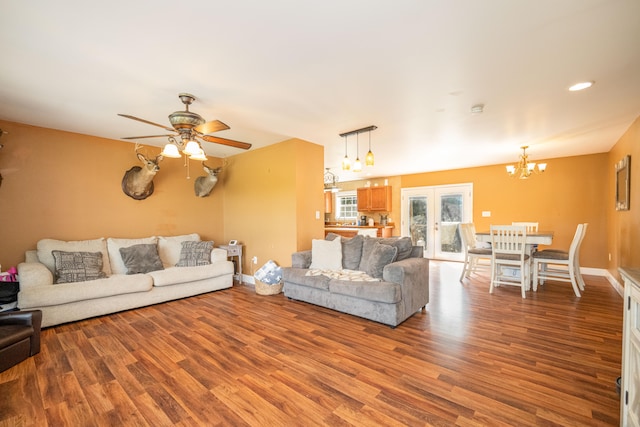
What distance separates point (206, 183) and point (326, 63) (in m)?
3.85

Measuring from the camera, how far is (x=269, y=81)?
2.51m

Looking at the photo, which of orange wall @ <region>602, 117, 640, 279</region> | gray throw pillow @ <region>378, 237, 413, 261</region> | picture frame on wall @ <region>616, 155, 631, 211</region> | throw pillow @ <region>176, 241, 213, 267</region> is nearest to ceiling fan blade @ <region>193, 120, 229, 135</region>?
throw pillow @ <region>176, 241, 213, 267</region>

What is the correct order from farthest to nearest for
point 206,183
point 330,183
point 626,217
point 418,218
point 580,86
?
point 330,183 → point 418,218 → point 206,183 → point 626,217 → point 580,86

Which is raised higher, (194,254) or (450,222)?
(450,222)

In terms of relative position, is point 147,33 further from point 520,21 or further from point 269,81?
point 520,21

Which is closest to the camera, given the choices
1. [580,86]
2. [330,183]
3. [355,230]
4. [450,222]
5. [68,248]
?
[580,86]

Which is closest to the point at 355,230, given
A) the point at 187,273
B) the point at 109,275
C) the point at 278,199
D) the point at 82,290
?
the point at 278,199

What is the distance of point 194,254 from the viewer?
455 centimetres

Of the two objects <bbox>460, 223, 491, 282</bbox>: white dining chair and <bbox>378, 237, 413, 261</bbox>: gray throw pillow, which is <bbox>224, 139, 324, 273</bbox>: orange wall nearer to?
<bbox>378, 237, 413, 261</bbox>: gray throw pillow

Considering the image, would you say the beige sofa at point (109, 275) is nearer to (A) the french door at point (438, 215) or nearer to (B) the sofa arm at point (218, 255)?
(B) the sofa arm at point (218, 255)

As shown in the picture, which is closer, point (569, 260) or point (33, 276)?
point (33, 276)

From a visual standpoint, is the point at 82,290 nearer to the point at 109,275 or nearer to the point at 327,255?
the point at 109,275

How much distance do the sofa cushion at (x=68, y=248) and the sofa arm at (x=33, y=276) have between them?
0.31 m

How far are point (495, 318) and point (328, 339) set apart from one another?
83.2 inches
